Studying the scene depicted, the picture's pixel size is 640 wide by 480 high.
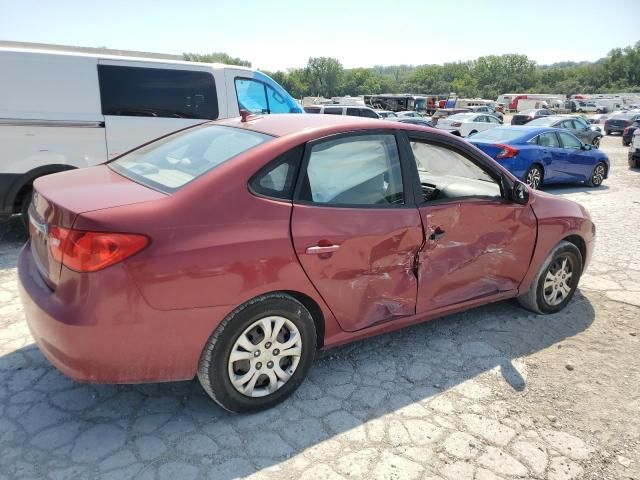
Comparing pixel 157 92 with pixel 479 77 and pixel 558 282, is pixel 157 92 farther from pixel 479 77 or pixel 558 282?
pixel 479 77

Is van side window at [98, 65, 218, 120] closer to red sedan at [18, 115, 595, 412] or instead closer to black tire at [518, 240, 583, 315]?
red sedan at [18, 115, 595, 412]

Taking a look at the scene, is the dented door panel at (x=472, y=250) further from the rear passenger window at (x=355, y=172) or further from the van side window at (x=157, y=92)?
the van side window at (x=157, y=92)

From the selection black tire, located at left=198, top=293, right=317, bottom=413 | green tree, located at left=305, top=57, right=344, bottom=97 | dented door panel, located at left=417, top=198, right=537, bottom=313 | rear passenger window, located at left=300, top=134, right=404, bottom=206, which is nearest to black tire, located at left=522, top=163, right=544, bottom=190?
dented door panel, located at left=417, top=198, right=537, bottom=313

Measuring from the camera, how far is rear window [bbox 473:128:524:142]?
1027 cm

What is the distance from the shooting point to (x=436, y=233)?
10.6 feet

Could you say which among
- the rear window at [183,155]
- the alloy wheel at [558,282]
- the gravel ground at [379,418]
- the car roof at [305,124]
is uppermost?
the car roof at [305,124]

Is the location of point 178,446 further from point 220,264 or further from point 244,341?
point 220,264

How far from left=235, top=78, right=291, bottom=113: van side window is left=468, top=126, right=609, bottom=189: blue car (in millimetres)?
4305

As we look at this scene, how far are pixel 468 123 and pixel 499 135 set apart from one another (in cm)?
1200

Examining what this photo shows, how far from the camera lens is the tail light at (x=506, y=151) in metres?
A: 9.83

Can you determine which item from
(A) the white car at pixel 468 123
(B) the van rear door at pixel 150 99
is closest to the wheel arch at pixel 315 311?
(B) the van rear door at pixel 150 99

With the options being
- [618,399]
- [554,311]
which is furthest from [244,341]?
[554,311]

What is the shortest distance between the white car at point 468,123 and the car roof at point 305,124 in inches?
750

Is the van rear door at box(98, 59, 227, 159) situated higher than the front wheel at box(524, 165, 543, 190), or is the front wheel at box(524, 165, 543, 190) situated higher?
the van rear door at box(98, 59, 227, 159)
